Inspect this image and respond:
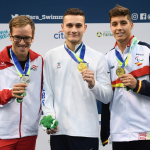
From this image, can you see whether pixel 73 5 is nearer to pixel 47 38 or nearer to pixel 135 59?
pixel 47 38

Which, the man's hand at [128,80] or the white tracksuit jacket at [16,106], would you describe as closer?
the man's hand at [128,80]

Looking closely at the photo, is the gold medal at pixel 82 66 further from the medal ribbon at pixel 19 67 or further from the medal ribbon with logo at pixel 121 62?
the medal ribbon at pixel 19 67

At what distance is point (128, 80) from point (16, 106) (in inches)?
47.2

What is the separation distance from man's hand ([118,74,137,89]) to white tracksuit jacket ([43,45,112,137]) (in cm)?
18

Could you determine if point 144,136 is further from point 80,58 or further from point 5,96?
point 5,96

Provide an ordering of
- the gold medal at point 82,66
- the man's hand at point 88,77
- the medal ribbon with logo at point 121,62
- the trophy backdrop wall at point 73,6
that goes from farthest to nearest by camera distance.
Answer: the trophy backdrop wall at point 73,6, the medal ribbon with logo at point 121,62, the gold medal at point 82,66, the man's hand at point 88,77

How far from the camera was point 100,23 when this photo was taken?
4301 mm

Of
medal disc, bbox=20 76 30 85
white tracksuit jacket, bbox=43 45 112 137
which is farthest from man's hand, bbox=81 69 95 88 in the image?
medal disc, bbox=20 76 30 85

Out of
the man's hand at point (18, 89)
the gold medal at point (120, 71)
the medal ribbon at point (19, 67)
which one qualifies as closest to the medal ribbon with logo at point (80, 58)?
the gold medal at point (120, 71)

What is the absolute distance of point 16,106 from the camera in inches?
96.0

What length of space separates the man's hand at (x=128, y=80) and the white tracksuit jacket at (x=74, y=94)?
18 cm

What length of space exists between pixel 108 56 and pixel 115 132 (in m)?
0.88

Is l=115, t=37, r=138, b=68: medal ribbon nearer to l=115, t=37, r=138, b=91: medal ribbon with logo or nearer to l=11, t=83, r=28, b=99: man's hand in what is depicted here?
l=115, t=37, r=138, b=91: medal ribbon with logo

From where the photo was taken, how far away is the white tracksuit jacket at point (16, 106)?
2.41m
